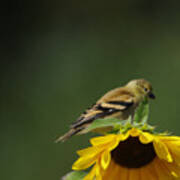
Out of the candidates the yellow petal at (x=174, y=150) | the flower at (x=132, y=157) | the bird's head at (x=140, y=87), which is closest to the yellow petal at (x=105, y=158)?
the flower at (x=132, y=157)

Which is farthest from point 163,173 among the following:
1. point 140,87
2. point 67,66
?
point 67,66

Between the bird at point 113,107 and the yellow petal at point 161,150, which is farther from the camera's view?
the bird at point 113,107

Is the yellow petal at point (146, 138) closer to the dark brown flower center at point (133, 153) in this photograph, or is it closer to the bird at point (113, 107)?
the dark brown flower center at point (133, 153)

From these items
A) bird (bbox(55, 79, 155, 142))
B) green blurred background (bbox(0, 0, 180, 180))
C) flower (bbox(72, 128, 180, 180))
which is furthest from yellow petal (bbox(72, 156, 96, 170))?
green blurred background (bbox(0, 0, 180, 180))

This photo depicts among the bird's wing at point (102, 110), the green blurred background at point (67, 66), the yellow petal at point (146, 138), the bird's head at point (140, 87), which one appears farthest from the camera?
the green blurred background at point (67, 66)

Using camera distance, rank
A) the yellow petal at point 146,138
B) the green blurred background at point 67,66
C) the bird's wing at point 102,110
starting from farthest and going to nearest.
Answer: the green blurred background at point 67,66
the bird's wing at point 102,110
the yellow petal at point 146,138

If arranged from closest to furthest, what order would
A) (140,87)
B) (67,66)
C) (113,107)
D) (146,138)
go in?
(146,138)
(113,107)
(140,87)
(67,66)

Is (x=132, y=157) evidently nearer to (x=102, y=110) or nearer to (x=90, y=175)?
(x=90, y=175)
